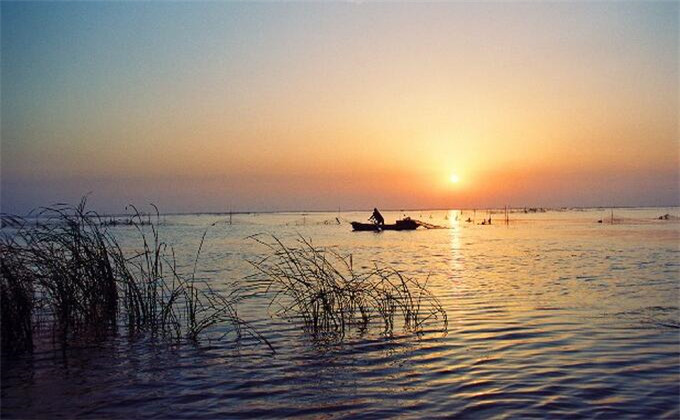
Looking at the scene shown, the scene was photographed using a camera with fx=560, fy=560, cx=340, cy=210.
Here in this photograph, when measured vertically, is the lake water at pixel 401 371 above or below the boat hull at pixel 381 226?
below

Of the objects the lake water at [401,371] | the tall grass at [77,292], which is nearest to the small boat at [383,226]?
the lake water at [401,371]

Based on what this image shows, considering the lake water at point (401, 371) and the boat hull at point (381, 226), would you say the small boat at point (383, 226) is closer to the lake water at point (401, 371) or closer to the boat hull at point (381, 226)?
the boat hull at point (381, 226)

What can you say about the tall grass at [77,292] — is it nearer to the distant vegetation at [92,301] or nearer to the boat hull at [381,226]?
the distant vegetation at [92,301]

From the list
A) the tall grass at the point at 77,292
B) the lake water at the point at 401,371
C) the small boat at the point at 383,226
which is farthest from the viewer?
the small boat at the point at 383,226

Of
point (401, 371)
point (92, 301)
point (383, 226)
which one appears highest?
point (383, 226)

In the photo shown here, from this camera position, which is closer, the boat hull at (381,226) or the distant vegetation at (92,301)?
the distant vegetation at (92,301)

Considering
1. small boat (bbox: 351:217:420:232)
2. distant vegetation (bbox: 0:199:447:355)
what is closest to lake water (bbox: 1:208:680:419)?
distant vegetation (bbox: 0:199:447:355)

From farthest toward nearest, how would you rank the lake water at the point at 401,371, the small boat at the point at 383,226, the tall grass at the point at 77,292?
the small boat at the point at 383,226 → the tall grass at the point at 77,292 → the lake water at the point at 401,371

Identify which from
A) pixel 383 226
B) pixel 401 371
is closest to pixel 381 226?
pixel 383 226

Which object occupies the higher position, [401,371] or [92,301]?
[92,301]

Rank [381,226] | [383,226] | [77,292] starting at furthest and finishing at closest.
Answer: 1. [383,226]
2. [381,226]
3. [77,292]

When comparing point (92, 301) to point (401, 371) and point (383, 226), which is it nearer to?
point (401, 371)

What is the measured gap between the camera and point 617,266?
20.8 metres

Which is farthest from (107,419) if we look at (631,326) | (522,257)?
(522,257)
